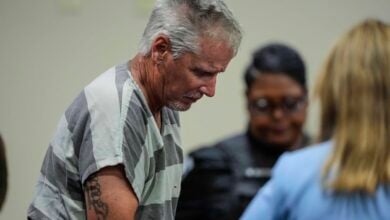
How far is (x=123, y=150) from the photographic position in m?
1.60

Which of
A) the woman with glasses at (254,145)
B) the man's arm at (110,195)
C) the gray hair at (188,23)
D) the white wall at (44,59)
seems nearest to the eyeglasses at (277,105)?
the woman with glasses at (254,145)

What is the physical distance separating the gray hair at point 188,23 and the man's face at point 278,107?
89cm

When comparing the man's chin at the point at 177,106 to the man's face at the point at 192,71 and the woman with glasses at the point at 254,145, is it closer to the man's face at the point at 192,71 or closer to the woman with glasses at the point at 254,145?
the man's face at the point at 192,71

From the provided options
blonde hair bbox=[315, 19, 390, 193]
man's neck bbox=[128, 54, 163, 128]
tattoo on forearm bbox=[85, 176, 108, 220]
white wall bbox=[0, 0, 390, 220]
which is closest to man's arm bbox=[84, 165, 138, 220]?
tattoo on forearm bbox=[85, 176, 108, 220]

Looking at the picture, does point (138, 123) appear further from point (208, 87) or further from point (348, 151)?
point (348, 151)

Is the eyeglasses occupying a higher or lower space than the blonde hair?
lower

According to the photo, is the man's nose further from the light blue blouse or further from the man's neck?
the light blue blouse

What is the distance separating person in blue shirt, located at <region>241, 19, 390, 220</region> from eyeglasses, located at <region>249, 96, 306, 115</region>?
1.18 m

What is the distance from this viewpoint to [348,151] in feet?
4.57

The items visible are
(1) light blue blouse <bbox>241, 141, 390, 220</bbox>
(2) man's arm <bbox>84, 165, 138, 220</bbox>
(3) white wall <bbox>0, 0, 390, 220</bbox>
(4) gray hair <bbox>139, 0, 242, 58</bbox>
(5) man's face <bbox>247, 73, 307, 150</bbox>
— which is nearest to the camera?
(1) light blue blouse <bbox>241, 141, 390, 220</bbox>

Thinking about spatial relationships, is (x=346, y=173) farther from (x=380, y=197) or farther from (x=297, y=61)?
(x=297, y=61)

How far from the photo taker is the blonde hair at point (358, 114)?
1385mm

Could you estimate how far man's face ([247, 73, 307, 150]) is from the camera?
2619mm

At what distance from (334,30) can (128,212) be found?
79.0 inches
